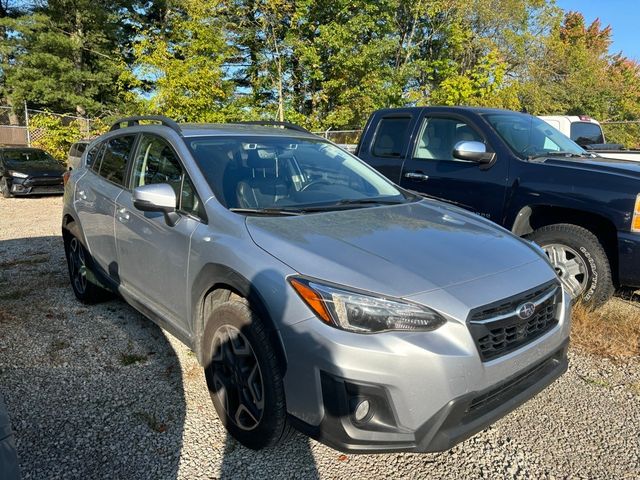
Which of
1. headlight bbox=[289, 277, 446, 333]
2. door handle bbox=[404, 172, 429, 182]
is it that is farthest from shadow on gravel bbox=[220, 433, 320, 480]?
Answer: door handle bbox=[404, 172, 429, 182]

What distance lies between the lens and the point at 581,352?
3775mm

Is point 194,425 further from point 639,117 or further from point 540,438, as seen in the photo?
point 639,117

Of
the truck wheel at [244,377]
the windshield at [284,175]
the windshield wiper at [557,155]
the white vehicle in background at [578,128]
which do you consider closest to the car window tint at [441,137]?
the windshield wiper at [557,155]

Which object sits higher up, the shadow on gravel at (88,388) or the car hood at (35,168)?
the car hood at (35,168)

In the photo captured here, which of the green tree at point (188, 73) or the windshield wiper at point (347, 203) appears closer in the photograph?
the windshield wiper at point (347, 203)

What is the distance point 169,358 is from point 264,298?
172 cm

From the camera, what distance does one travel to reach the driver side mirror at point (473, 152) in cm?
462

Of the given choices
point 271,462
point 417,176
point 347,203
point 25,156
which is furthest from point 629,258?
point 25,156

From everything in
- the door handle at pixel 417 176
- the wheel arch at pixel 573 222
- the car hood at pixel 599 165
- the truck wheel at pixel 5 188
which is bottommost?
the truck wheel at pixel 5 188

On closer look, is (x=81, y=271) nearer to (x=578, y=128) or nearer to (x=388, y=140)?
(x=388, y=140)

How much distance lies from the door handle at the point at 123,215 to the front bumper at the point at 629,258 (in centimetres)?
384

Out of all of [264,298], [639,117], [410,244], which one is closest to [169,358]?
[264,298]

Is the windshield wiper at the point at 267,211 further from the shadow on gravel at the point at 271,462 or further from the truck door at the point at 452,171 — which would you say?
the truck door at the point at 452,171

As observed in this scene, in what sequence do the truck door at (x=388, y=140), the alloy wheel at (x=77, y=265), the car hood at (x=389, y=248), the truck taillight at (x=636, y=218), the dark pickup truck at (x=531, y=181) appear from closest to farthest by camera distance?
the car hood at (x=389, y=248)
the truck taillight at (x=636, y=218)
the dark pickup truck at (x=531, y=181)
the alloy wheel at (x=77, y=265)
the truck door at (x=388, y=140)
